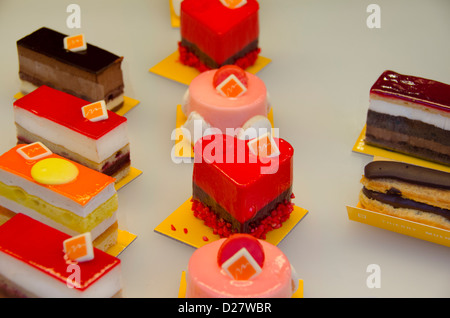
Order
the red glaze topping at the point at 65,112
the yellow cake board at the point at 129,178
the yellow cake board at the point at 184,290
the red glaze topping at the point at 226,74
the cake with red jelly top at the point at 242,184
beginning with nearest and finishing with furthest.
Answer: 1. the yellow cake board at the point at 184,290
2. the cake with red jelly top at the point at 242,184
3. the red glaze topping at the point at 65,112
4. the yellow cake board at the point at 129,178
5. the red glaze topping at the point at 226,74

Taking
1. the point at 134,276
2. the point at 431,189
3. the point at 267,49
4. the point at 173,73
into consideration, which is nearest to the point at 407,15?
the point at 267,49

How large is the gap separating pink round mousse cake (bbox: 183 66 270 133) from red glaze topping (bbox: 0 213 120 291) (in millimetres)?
1761

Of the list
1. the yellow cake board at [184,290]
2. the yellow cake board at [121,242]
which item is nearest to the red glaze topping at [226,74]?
the yellow cake board at [121,242]

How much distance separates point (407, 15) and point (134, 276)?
4357 mm

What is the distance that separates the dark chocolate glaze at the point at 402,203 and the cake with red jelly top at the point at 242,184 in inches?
21.8

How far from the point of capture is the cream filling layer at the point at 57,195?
4625 mm

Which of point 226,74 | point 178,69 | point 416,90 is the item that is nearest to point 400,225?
point 416,90

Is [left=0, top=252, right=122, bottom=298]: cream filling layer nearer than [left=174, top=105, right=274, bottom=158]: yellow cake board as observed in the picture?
Yes

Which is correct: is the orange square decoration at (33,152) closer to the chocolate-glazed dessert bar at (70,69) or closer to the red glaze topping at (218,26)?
the chocolate-glazed dessert bar at (70,69)

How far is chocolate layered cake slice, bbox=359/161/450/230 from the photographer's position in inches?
194

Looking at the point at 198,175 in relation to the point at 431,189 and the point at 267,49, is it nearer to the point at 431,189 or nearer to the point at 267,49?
the point at 431,189

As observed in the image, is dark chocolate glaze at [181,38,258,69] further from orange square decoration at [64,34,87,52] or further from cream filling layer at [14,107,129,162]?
cream filling layer at [14,107,129,162]

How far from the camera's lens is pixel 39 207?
Answer: 4828 millimetres

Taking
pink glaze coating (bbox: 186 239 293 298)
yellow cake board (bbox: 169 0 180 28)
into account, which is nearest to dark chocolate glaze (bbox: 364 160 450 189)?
pink glaze coating (bbox: 186 239 293 298)
